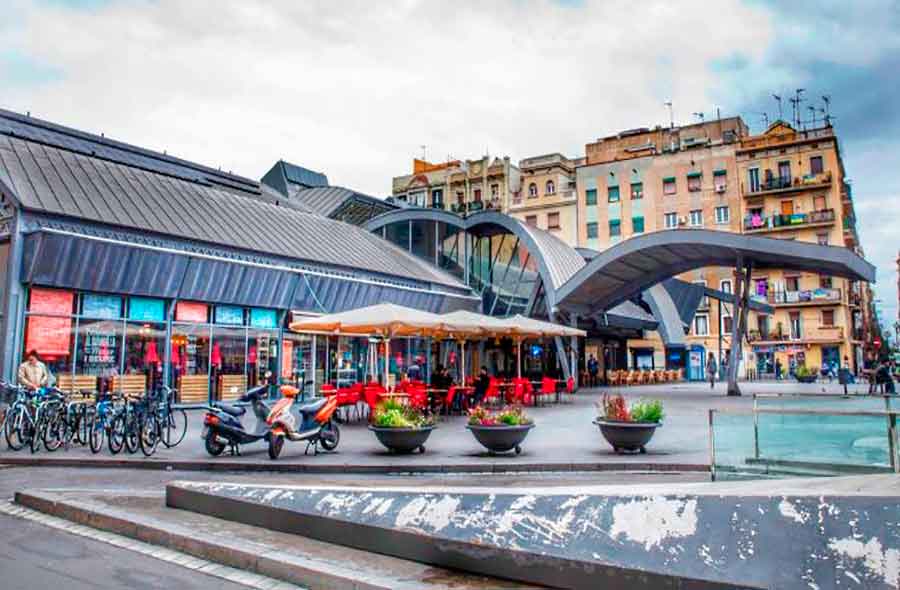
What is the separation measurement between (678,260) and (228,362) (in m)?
17.7

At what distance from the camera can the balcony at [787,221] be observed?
162ft

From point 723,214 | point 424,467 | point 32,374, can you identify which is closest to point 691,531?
point 424,467

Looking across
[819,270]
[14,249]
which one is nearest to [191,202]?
[14,249]

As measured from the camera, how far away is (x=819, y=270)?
24.1 m

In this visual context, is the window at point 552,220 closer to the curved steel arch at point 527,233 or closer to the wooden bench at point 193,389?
the curved steel arch at point 527,233

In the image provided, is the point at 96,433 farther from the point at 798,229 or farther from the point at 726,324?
the point at 798,229

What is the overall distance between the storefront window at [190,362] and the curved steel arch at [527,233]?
1378cm

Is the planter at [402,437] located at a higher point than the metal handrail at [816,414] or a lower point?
lower

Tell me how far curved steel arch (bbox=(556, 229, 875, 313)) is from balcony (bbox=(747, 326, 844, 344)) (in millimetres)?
24688

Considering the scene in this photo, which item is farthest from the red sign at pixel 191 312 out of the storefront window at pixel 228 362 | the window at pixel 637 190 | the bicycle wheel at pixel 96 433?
the window at pixel 637 190

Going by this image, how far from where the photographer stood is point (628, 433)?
11.0m

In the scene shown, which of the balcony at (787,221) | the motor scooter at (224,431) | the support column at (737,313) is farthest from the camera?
the balcony at (787,221)

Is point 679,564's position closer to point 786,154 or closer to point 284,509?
point 284,509

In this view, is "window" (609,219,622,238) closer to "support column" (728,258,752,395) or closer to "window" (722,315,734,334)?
"window" (722,315,734,334)
